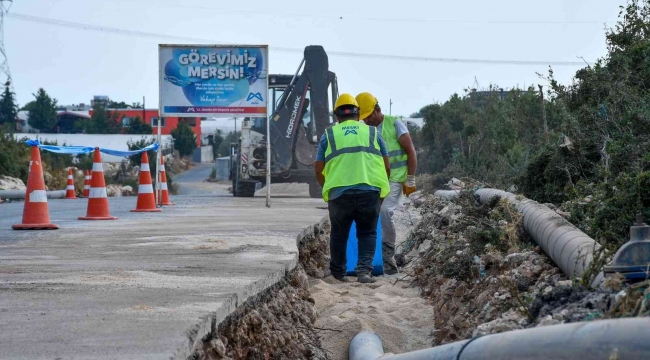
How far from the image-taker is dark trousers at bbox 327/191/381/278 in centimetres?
882

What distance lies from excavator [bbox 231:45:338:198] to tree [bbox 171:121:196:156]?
2203 inches

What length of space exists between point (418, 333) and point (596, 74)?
5781mm

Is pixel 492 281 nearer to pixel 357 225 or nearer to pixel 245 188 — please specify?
pixel 357 225

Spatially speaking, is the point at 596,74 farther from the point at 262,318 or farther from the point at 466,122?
the point at 466,122

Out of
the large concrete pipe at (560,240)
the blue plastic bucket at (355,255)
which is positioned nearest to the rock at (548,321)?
the large concrete pipe at (560,240)

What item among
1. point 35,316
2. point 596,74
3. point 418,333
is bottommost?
point 418,333

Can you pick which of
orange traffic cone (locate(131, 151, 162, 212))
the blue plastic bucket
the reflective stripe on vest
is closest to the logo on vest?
the reflective stripe on vest


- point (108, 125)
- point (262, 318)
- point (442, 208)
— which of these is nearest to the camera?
point (262, 318)

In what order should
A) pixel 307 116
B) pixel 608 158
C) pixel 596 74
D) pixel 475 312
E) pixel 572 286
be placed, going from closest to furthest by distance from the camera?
1. pixel 572 286
2. pixel 475 312
3. pixel 608 158
4. pixel 596 74
5. pixel 307 116

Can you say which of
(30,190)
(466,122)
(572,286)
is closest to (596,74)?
(30,190)

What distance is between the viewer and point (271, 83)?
86.2 ft

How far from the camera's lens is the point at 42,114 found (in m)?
89.8

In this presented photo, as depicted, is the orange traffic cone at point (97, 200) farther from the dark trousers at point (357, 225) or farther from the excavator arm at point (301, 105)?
the excavator arm at point (301, 105)

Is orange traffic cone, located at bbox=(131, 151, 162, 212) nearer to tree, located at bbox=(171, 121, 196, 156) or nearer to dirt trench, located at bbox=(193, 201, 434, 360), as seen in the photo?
dirt trench, located at bbox=(193, 201, 434, 360)
